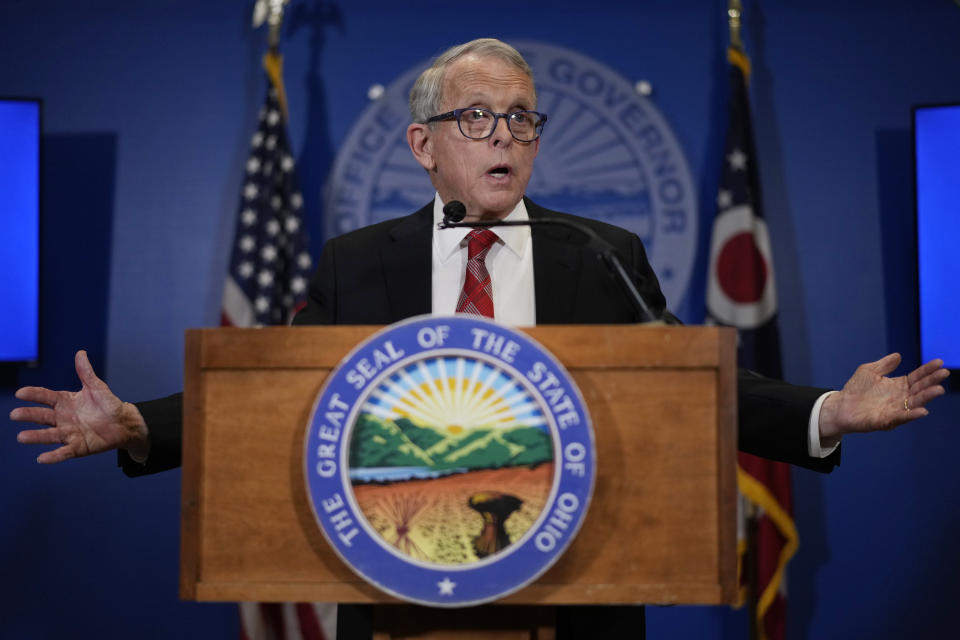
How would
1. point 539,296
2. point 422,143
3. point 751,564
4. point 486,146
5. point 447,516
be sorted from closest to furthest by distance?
1. point 447,516
2. point 539,296
3. point 486,146
4. point 422,143
5. point 751,564

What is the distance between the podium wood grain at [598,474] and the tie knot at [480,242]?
60 centimetres

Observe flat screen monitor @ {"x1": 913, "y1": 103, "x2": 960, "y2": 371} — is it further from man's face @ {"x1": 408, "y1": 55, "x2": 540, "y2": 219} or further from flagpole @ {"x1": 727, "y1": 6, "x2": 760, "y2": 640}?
man's face @ {"x1": 408, "y1": 55, "x2": 540, "y2": 219}

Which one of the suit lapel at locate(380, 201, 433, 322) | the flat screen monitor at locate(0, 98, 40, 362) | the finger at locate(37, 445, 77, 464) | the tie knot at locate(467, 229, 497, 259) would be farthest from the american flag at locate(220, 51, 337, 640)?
the finger at locate(37, 445, 77, 464)

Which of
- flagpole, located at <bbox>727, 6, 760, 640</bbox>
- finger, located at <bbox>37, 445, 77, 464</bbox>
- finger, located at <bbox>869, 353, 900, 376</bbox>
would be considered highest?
finger, located at <bbox>869, 353, 900, 376</bbox>

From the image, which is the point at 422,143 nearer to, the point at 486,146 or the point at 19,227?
the point at 486,146

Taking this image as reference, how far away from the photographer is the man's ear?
190 centimetres

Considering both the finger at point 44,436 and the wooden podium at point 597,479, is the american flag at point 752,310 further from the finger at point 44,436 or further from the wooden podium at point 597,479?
the finger at point 44,436

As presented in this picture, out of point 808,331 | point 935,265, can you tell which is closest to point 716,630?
point 808,331

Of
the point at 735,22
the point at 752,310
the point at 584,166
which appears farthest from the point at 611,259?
the point at 735,22

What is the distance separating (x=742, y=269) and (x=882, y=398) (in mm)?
2140

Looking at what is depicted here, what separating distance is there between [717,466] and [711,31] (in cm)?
294

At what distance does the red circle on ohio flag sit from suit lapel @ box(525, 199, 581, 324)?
185 centimetres

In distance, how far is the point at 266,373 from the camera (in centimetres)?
113

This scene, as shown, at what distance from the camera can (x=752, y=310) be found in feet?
11.1
